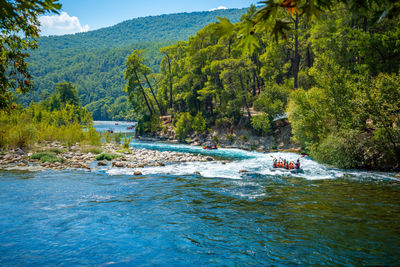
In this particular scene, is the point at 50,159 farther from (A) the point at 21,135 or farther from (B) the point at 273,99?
(B) the point at 273,99

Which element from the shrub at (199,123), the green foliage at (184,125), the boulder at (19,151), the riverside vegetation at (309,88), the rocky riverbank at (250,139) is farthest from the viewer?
the green foliage at (184,125)

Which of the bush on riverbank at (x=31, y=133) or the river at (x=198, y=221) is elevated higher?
the bush on riverbank at (x=31, y=133)

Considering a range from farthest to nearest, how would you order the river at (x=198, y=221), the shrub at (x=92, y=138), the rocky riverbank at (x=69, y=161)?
the shrub at (x=92, y=138) < the rocky riverbank at (x=69, y=161) < the river at (x=198, y=221)

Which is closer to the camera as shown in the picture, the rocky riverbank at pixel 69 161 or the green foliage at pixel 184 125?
the rocky riverbank at pixel 69 161

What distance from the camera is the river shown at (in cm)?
675

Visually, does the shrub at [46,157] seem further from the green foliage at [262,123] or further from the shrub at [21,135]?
the green foliage at [262,123]

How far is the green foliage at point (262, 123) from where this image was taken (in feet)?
113

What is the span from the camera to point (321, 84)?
2231cm

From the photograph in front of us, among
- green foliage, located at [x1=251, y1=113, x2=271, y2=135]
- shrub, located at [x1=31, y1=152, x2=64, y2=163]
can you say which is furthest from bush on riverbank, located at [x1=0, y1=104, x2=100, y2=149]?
green foliage, located at [x1=251, y1=113, x2=271, y2=135]

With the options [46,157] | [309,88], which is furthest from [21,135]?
[309,88]

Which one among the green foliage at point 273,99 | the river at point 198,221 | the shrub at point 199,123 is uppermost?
the green foliage at point 273,99

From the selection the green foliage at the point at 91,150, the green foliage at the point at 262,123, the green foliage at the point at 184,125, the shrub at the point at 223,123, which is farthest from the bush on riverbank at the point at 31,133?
the green foliage at the point at 262,123

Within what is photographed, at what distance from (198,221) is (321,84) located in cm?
1863

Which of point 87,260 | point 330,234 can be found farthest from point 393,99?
point 87,260
